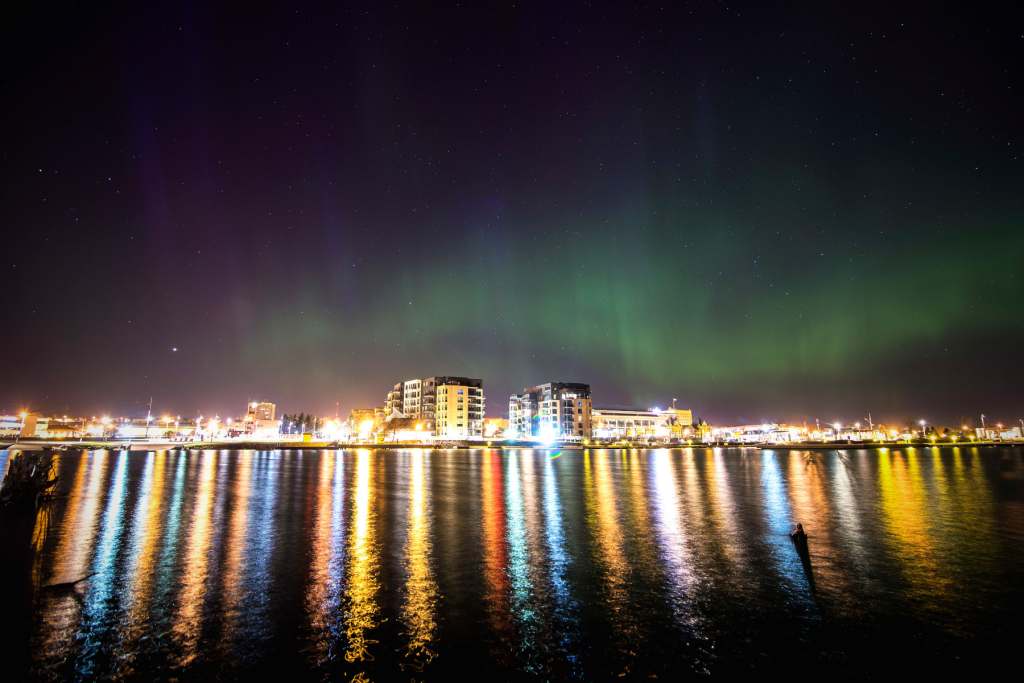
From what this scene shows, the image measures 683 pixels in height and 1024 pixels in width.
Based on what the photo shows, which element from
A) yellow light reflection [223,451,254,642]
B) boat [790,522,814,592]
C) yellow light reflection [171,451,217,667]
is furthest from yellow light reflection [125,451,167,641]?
boat [790,522,814,592]

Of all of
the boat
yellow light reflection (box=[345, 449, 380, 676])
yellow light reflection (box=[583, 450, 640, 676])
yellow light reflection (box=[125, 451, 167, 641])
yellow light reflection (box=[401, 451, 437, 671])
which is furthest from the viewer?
the boat

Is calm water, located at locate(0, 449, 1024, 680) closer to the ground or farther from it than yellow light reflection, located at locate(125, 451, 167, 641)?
closer to the ground

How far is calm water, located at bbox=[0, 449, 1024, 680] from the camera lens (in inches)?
481

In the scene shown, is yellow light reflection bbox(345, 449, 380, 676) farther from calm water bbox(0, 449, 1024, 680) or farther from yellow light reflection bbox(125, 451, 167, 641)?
yellow light reflection bbox(125, 451, 167, 641)

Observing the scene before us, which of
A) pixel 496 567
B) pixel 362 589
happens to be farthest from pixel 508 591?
pixel 362 589

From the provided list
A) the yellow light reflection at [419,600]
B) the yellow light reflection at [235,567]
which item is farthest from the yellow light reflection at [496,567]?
the yellow light reflection at [235,567]

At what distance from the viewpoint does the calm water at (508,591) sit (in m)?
12.2

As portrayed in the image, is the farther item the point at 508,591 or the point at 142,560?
the point at 142,560

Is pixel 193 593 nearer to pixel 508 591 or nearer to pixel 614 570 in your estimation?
pixel 508 591

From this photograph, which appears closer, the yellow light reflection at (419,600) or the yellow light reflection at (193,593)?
the yellow light reflection at (419,600)

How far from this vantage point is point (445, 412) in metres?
198

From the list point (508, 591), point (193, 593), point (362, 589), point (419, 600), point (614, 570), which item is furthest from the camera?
point (614, 570)

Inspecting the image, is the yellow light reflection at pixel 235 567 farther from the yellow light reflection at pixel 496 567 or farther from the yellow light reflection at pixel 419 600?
the yellow light reflection at pixel 496 567

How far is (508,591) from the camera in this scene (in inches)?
666
